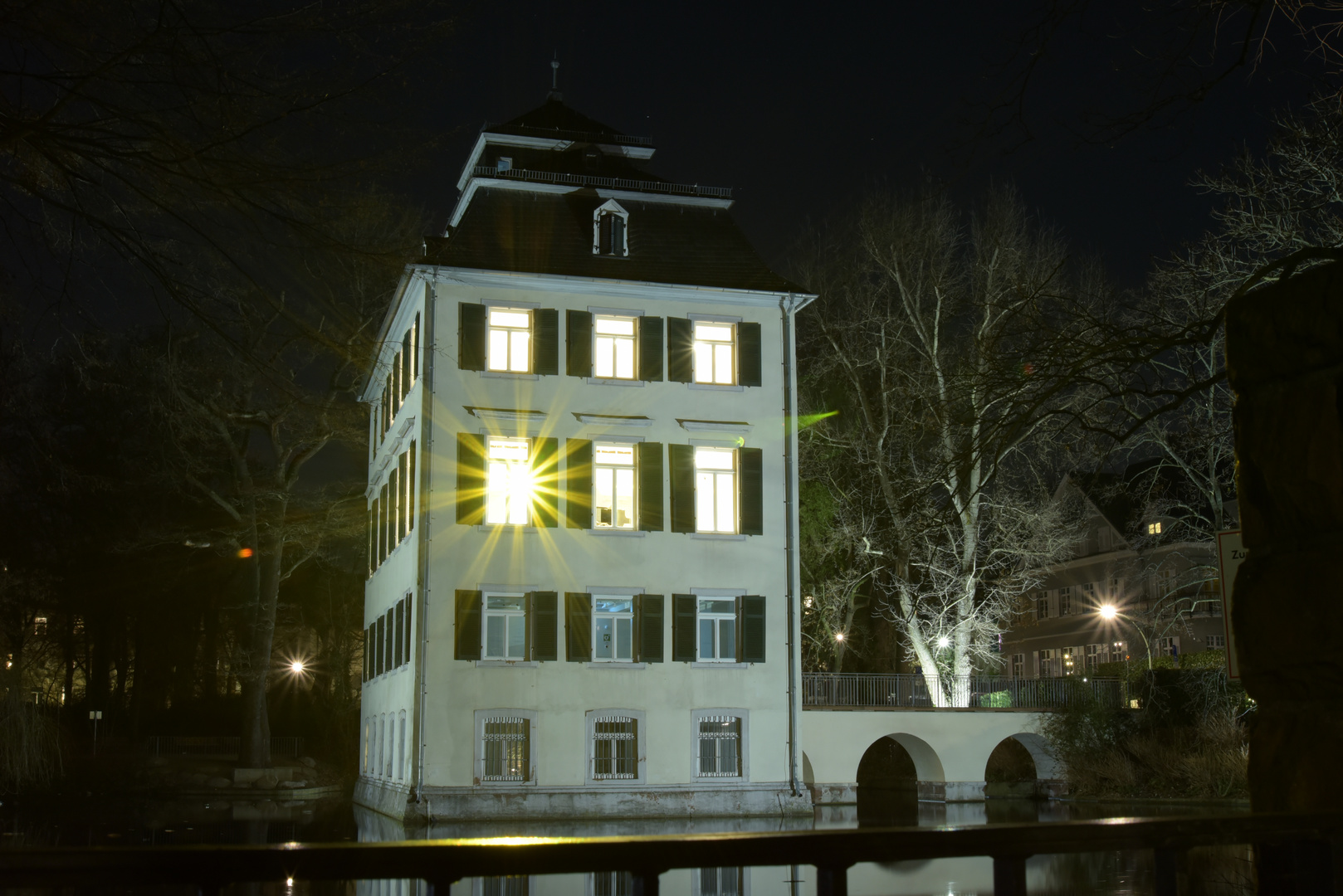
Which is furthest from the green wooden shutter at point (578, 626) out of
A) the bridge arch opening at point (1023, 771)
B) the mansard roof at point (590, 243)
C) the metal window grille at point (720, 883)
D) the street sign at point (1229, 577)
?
the street sign at point (1229, 577)

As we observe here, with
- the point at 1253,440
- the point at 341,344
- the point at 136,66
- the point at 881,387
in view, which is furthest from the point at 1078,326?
the point at 881,387

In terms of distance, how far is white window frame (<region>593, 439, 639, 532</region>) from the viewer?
27.2 meters

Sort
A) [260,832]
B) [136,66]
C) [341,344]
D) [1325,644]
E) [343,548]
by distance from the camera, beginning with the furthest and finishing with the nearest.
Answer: [343,548] → [260,832] → [341,344] → [136,66] → [1325,644]

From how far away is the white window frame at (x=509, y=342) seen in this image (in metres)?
27.2

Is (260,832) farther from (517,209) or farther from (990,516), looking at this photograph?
(990,516)

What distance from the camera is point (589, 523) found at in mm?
26984

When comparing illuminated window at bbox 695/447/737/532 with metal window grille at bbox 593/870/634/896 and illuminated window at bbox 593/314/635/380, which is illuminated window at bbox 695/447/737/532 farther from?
metal window grille at bbox 593/870/634/896

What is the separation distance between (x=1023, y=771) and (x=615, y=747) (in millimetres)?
14925

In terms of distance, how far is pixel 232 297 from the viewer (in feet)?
26.0

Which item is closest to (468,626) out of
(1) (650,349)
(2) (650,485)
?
(2) (650,485)

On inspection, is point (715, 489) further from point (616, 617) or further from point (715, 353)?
point (616, 617)

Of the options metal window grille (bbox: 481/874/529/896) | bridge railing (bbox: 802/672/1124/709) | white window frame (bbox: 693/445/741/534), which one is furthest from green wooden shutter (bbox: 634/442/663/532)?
metal window grille (bbox: 481/874/529/896)

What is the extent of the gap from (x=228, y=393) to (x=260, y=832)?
16.8 metres

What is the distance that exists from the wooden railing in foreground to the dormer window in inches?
1004
